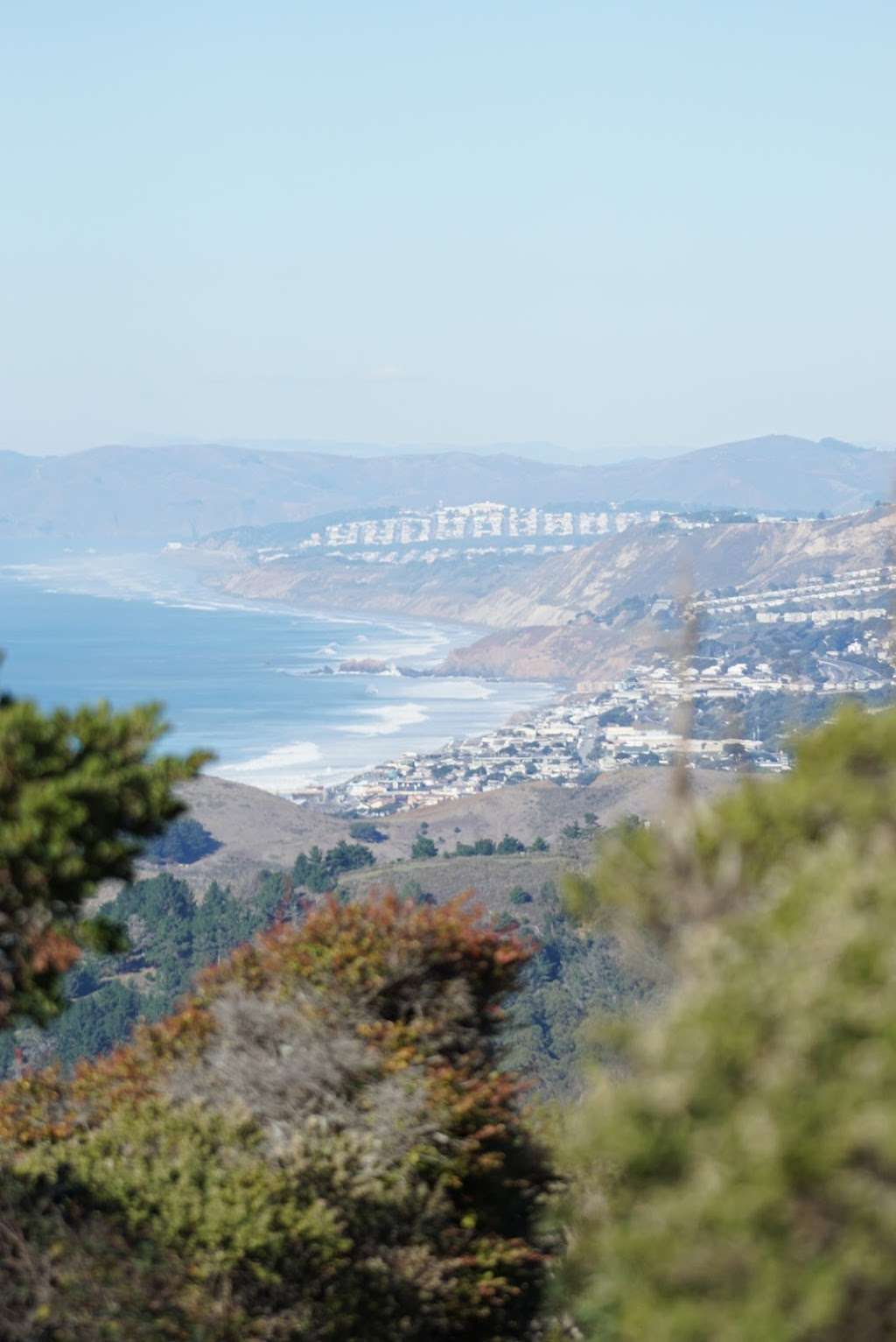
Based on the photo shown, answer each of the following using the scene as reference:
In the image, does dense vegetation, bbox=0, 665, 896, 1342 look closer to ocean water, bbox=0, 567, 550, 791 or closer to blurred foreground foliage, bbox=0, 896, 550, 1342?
blurred foreground foliage, bbox=0, 896, 550, 1342

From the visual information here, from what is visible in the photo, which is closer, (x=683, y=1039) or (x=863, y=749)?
(x=683, y=1039)

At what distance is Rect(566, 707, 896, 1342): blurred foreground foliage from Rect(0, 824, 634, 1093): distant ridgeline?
132 ft

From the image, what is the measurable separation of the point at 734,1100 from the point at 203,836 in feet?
311

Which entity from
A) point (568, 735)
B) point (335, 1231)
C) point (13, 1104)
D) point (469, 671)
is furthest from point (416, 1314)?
point (469, 671)

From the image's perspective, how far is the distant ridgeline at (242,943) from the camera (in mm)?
58531

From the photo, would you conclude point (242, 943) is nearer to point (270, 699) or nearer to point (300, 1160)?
point (300, 1160)

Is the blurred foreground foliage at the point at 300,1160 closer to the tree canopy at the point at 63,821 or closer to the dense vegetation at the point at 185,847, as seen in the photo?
the tree canopy at the point at 63,821

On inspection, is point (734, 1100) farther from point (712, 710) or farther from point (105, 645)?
point (105, 645)

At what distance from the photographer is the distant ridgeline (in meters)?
58.5

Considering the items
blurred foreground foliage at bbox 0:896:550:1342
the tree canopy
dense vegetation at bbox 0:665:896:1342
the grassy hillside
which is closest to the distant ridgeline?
the grassy hillside

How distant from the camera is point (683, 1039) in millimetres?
6555

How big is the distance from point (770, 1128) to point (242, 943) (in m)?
54.0

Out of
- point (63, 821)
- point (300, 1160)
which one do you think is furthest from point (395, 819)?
point (63, 821)

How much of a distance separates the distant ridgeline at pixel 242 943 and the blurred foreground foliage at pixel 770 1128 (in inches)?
1578
